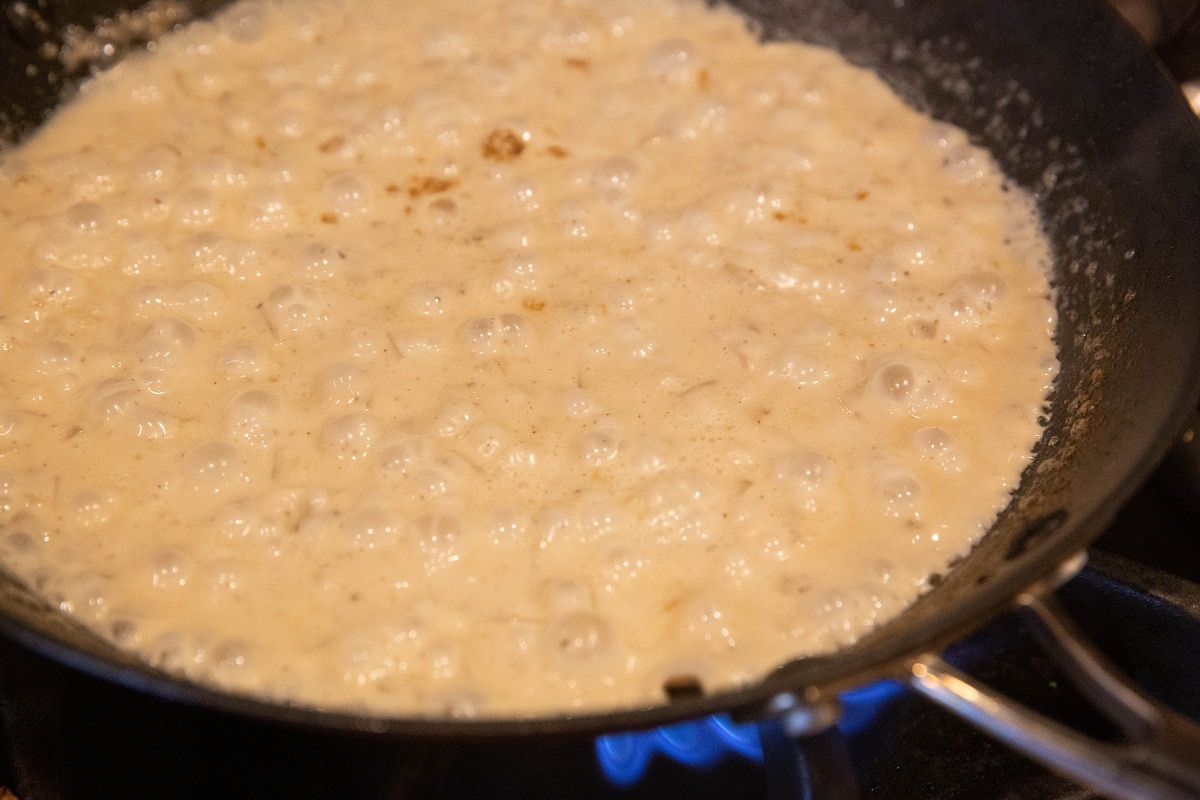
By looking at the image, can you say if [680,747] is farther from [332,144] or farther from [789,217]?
[332,144]

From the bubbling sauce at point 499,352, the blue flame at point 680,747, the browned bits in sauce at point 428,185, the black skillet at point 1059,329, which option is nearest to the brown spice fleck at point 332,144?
the bubbling sauce at point 499,352

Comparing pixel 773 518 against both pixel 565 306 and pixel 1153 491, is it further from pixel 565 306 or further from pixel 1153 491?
pixel 1153 491

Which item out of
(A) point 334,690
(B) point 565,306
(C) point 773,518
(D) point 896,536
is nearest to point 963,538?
(D) point 896,536

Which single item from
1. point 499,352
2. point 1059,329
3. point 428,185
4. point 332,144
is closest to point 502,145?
point 428,185

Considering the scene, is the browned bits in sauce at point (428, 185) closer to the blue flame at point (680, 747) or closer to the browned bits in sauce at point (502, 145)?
the browned bits in sauce at point (502, 145)

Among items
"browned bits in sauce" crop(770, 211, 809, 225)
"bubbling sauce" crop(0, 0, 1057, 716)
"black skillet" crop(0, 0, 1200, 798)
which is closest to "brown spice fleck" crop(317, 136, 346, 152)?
"bubbling sauce" crop(0, 0, 1057, 716)

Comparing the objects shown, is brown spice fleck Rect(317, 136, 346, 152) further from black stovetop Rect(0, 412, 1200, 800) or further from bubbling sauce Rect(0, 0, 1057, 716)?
black stovetop Rect(0, 412, 1200, 800)
